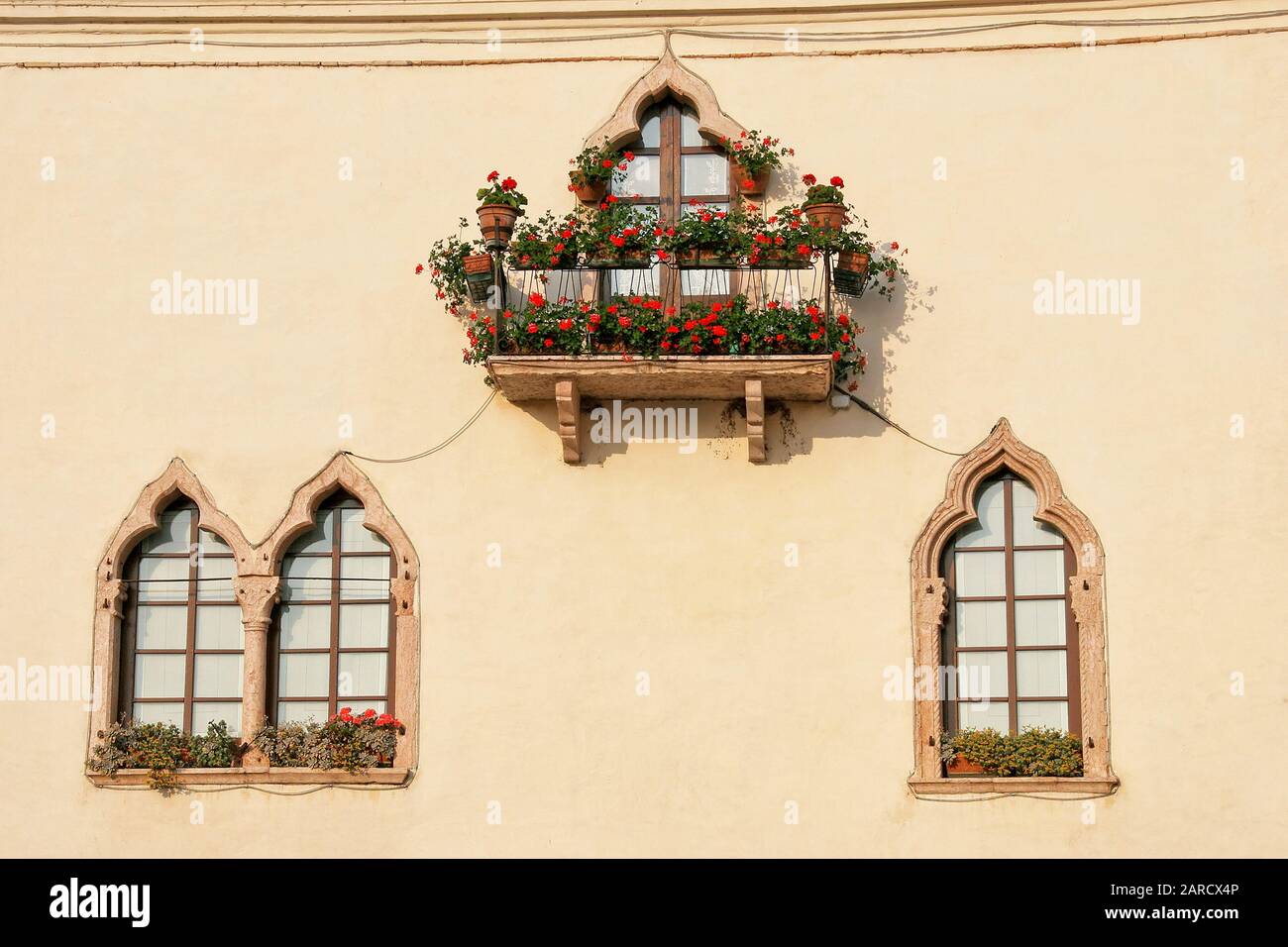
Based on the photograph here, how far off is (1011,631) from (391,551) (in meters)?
4.72

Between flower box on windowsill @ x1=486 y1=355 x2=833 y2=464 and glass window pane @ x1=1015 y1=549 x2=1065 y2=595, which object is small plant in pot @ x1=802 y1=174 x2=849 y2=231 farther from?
glass window pane @ x1=1015 y1=549 x2=1065 y2=595

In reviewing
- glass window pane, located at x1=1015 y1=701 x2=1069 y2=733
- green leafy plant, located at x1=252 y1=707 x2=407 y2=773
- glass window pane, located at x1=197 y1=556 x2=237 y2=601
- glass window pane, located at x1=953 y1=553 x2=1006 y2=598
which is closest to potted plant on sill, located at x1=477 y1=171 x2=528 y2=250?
glass window pane, located at x1=197 y1=556 x2=237 y2=601

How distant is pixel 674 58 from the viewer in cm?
1819

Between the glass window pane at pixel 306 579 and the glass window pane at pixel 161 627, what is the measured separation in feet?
2.72

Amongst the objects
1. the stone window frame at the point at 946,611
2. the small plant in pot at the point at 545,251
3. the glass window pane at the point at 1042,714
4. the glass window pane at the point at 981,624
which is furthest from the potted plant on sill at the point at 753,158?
the glass window pane at the point at 1042,714

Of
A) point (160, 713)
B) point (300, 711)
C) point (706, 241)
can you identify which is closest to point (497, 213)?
point (706, 241)

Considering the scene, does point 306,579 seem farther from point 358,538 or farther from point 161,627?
point 161,627

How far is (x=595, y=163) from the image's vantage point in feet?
58.3

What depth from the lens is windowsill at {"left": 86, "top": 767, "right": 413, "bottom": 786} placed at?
1697 cm

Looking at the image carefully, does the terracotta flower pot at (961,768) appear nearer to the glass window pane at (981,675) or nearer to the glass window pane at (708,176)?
the glass window pane at (981,675)

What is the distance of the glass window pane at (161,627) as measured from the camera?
58.1ft

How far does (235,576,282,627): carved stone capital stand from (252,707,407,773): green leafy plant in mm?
861

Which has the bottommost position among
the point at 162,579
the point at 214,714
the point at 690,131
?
the point at 214,714
